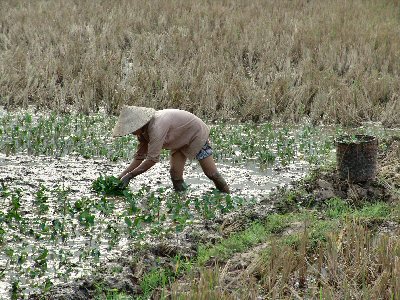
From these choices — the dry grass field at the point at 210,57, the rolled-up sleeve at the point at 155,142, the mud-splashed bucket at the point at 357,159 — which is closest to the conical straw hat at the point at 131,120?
the rolled-up sleeve at the point at 155,142

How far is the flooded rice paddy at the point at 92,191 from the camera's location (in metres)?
6.15

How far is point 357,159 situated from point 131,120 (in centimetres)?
209

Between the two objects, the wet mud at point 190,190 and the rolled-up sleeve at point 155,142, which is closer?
the wet mud at point 190,190

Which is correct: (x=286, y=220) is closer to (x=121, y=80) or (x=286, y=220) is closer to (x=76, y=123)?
(x=76, y=123)

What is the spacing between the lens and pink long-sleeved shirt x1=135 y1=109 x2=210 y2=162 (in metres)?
7.52

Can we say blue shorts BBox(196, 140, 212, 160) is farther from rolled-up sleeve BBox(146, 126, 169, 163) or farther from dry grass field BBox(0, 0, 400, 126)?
dry grass field BBox(0, 0, 400, 126)

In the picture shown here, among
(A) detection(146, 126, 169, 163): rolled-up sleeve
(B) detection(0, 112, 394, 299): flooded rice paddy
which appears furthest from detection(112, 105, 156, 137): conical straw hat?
(B) detection(0, 112, 394, 299): flooded rice paddy

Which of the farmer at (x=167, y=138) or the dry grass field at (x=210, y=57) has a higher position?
the farmer at (x=167, y=138)

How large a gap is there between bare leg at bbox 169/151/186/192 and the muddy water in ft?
0.41

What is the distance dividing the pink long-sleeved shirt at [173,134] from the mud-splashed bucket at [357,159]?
1.29 m

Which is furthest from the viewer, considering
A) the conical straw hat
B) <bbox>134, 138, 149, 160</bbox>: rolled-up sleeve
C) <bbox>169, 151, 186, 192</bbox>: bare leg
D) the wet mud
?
<bbox>169, 151, 186, 192</bbox>: bare leg

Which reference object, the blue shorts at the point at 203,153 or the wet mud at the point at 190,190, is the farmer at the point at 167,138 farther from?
the wet mud at the point at 190,190

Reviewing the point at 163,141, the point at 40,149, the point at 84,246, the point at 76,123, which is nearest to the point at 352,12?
the point at 76,123

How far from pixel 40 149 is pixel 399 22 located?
32.1 feet
